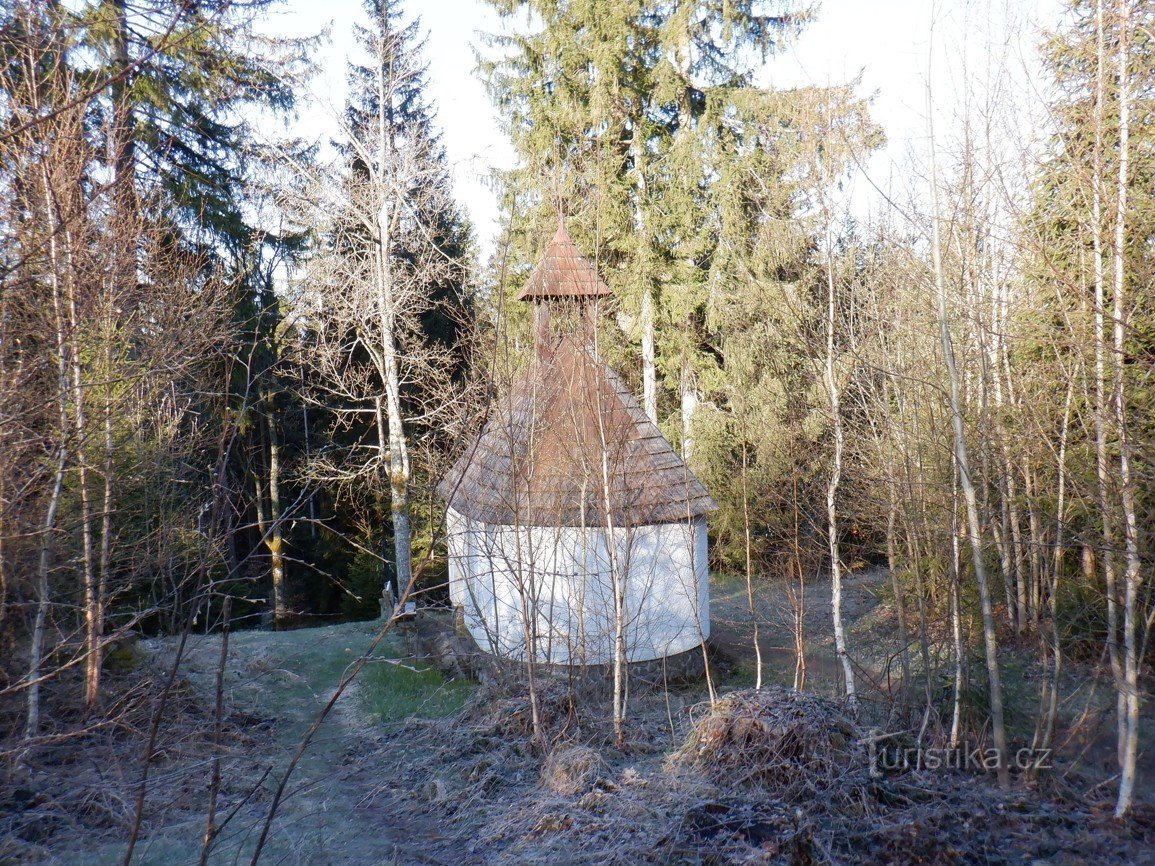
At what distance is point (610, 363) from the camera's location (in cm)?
1202

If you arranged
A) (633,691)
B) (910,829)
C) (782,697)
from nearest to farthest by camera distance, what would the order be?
(910,829), (782,697), (633,691)

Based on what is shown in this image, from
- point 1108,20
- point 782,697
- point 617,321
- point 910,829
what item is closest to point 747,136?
point 617,321

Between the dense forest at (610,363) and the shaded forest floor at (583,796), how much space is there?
0.33 feet

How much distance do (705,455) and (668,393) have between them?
85.3 inches

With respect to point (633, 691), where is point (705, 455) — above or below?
above

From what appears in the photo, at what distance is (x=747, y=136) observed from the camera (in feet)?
55.8

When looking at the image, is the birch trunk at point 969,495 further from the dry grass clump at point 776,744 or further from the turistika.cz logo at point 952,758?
the dry grass clump at point 776,744

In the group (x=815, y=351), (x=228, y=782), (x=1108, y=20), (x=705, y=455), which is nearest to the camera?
(x=1108, y=20)

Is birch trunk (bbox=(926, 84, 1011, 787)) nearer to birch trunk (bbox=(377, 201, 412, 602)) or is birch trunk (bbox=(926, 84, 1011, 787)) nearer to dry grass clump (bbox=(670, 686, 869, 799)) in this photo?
dry grass clump (bbox=(670, 686, 869, 799))

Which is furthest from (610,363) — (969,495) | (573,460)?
(969,495)

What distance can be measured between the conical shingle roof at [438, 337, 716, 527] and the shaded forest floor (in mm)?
1884

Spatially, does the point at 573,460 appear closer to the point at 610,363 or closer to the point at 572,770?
the point at 572,770

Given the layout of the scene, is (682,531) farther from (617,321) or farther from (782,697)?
(617,321)

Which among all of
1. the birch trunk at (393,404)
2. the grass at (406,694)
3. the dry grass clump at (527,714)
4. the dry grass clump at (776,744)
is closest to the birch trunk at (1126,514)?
the dry grass clump at (776,744)
